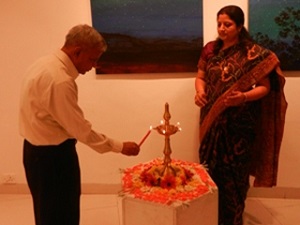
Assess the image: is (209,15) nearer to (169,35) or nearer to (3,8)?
(169,35)

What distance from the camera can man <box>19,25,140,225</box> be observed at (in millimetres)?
1491

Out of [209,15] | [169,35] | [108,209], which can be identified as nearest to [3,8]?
[169,35]

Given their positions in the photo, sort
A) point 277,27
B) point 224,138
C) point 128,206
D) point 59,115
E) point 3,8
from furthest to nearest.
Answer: point 3,8
point 277,27
point 224,138
point 128,206
point 59,115

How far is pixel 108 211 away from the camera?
106 inches

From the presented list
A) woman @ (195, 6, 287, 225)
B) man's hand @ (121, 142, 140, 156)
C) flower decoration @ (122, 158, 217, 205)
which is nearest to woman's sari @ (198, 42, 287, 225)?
woman @ (195, 6, 287, 225)

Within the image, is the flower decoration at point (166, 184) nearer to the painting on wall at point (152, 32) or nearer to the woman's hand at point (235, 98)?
the woman's hand at point (235, 98)

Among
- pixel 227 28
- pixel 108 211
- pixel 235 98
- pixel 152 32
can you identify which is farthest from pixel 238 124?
pixel 108 211

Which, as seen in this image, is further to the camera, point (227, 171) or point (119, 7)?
point (119, 7)

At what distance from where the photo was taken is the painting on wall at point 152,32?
2510 millimetres

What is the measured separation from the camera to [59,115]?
1499 millimetres

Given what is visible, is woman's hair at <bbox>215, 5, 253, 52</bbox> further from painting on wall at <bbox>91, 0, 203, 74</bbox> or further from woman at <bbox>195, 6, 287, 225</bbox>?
painting on wall at <bbox>91, 0, 203, 74</bbox>

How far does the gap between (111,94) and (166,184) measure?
3.85 feet

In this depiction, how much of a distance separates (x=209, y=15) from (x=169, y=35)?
302mm

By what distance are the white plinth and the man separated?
0.82ft
